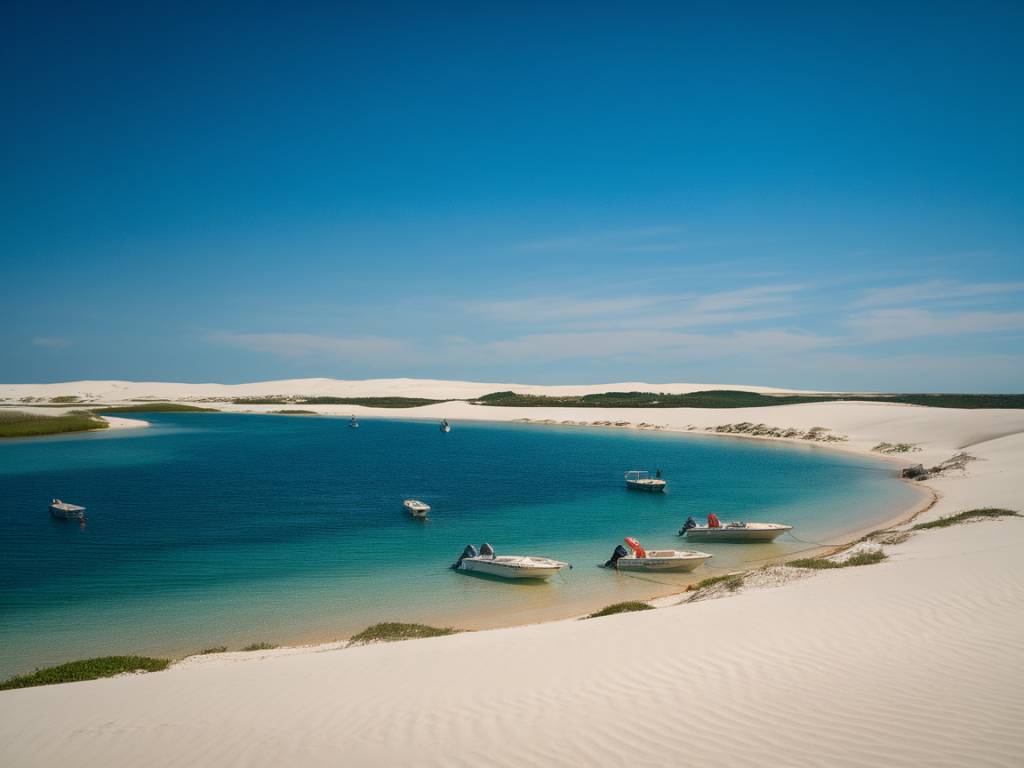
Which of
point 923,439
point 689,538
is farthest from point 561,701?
point 923,439

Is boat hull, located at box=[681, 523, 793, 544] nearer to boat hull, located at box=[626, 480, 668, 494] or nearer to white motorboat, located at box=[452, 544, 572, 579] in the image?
white motorboat, located at box=[452, 544, 572, 579]

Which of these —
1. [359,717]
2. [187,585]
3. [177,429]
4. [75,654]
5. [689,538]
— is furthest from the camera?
[177,429]

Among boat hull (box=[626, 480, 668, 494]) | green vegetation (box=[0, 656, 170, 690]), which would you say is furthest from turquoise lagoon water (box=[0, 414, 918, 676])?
green vegetation (box=[0, 656, 170, 690])

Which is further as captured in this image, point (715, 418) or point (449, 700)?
point (715, 418)

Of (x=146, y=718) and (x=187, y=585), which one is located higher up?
(x=146, y=718)

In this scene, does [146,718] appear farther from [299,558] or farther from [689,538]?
[689,538]

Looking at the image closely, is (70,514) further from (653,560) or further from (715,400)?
(715,400)
